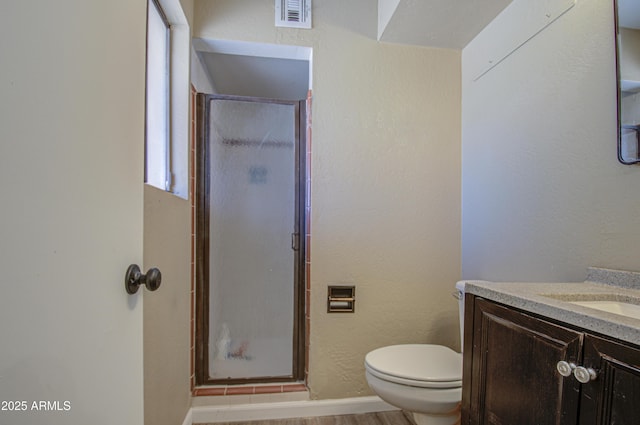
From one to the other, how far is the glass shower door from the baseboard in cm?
17

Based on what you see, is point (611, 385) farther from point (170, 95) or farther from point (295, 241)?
point (170, 95)

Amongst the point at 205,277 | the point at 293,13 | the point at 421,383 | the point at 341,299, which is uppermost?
the point at 293,13

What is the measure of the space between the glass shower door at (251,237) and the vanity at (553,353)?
43.8 inches

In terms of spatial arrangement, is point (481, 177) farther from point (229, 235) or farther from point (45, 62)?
point (45, 62)

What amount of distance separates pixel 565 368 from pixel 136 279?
967 millimetres

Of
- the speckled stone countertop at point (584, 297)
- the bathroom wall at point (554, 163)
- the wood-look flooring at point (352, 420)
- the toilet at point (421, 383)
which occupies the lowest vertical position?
the wood-look flooring at point (352, 420)

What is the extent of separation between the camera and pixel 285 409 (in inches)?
64.3

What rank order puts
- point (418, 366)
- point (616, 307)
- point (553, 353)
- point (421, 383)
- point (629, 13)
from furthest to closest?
point (418, 366)
point (421, 383)
point (629, 13)
point (616, 307)
point (553, 353)

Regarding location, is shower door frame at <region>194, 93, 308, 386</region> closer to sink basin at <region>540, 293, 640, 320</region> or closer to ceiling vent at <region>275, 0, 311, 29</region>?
ceiling vent at <region>275, 0, 311, 29</region>

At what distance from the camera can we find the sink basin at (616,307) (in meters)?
0.80

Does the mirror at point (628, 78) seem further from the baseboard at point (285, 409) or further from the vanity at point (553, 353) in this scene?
the baseboard at point (285, 409)

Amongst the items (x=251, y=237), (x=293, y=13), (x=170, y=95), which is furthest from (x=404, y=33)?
(x=251, y=237)

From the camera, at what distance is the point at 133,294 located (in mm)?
655

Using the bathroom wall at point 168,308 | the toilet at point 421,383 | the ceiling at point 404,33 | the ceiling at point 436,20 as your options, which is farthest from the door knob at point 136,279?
the ceiling at point 436,20
